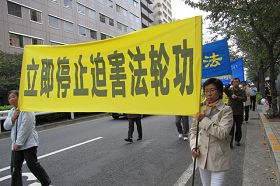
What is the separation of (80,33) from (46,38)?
814cm

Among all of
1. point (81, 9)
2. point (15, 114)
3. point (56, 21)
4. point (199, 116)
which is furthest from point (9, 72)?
point (199, 116)

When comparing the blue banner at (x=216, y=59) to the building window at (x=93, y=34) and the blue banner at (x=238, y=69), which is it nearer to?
the blue banner at (x=238, y=69)

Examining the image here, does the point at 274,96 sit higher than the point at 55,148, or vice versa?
the point at 274,96

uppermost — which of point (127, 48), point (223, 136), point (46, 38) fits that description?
point (46, 38)

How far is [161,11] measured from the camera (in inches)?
3799

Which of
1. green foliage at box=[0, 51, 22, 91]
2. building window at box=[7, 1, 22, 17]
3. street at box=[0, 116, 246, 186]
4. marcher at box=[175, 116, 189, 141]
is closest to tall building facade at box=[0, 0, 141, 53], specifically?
building window at box=[7, 1, 22, 17]

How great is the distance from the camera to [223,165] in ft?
10.6

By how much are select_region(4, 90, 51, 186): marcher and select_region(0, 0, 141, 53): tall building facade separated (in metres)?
25.6

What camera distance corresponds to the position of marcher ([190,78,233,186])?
3199 mm

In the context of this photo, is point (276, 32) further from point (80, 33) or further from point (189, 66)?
point (80, 33)

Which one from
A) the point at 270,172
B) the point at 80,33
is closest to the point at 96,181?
the point at 270,172

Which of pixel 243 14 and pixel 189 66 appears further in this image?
pixel 243 14

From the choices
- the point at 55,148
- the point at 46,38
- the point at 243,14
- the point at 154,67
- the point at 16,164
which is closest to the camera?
the point at 154,67

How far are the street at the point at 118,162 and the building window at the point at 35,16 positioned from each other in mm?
25103
